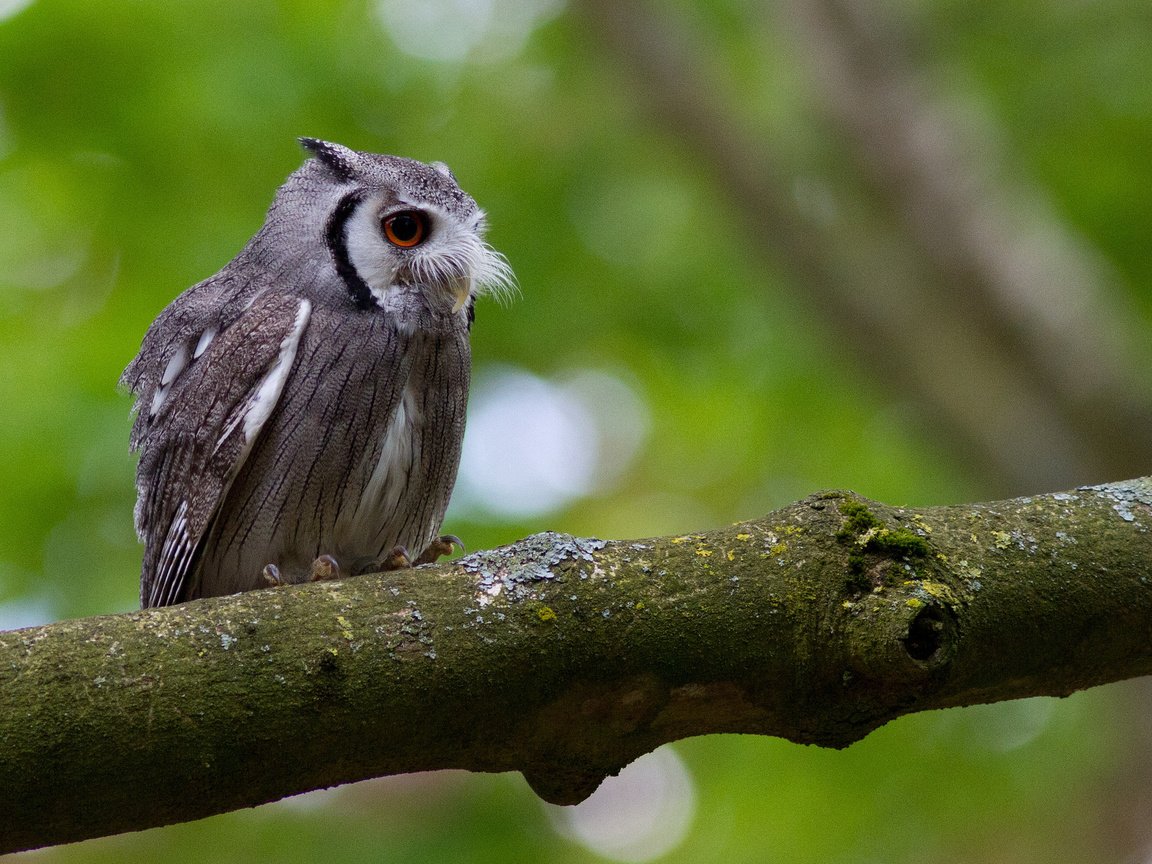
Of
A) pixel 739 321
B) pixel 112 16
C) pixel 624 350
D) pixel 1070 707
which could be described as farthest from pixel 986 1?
pixel 112 16

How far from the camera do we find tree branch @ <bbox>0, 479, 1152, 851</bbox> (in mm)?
1961

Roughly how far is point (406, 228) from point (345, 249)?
0.54ft

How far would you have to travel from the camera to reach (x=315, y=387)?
10.1 ft

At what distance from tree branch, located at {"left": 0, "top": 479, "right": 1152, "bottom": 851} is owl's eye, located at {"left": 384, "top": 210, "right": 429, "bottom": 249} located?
1.24 m

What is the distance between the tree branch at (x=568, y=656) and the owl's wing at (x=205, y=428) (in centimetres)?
95

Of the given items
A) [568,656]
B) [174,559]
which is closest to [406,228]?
[174,559]

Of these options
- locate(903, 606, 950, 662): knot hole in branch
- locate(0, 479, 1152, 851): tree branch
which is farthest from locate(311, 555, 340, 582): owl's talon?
locate(903, 606, 950, 662): knot hole in branch

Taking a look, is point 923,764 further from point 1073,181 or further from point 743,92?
point 743,92

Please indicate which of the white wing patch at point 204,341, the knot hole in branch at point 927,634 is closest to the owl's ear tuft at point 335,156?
the white wing patch at point 204,341

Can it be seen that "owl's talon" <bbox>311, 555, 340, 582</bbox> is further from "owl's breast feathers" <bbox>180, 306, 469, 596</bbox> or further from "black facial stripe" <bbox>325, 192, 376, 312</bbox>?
"black facial stripe" <bbox>325, 192, 376, 312</bbox>

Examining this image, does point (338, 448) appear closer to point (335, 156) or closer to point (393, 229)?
point (393, 229)

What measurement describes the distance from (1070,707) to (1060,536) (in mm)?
5074

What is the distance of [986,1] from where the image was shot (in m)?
6.66

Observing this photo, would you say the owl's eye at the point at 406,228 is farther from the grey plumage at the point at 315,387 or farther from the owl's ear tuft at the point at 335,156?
the owl's ear tuft at the point at 335,156
